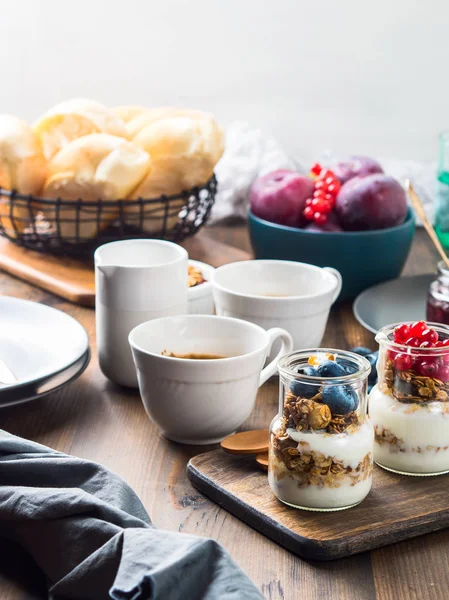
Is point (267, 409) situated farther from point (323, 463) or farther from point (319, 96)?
point (319, 96)

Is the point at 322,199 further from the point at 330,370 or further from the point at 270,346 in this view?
the point at 330,370

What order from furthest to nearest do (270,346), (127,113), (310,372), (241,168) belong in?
(241,168) < (127,113) < (270,346) < (310,372)

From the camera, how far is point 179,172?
4.67 feet

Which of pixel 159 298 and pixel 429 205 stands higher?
pixel 159 298

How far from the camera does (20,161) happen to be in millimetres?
1375

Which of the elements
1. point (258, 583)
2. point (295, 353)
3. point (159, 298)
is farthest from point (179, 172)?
point (258, 583)

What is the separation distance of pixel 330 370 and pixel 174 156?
0.75 meters

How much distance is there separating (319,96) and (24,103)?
0.77 meters

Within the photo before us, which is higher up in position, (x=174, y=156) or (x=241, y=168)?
(x=174, y=156)

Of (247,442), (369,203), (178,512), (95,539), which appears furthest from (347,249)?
(95,539)

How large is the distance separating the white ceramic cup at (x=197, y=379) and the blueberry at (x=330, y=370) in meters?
0.12

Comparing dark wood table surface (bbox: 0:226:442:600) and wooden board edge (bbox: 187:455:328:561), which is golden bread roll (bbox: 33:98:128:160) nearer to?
dark wood table surface (bbox: 0:226:442:600)

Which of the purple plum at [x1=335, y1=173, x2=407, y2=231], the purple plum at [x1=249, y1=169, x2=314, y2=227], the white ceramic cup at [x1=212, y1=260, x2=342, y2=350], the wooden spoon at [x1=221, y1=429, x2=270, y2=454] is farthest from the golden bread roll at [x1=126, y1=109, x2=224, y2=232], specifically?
the wooden spoon at [x1=221, y1=429, x2=270, y2=454]

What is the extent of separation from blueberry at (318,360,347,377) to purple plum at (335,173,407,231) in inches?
25.2
